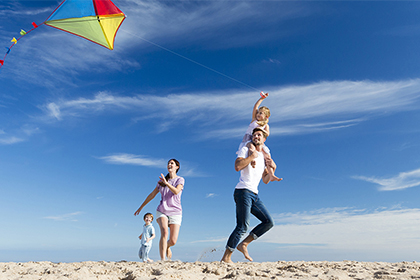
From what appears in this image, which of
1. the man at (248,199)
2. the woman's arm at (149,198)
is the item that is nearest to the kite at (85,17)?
the woman's arm at (149,198)

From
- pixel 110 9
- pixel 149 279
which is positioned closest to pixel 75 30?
pixel 110 9

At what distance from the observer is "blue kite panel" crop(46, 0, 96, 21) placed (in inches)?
287

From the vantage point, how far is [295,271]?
4.16 meters

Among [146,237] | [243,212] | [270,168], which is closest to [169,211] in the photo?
[243,212]

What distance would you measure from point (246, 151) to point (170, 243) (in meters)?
2.27

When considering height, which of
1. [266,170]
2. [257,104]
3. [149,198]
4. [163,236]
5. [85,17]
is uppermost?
[85,17]

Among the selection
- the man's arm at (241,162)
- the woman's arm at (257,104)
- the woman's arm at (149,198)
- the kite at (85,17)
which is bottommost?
the woman's arm at (149,198)

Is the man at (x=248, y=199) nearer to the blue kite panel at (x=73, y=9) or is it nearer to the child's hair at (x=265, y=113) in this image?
the child's hair at (x=265, y=113)

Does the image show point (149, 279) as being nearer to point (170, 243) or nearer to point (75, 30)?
point (170, 243)

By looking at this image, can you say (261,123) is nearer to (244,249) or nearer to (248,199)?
(248,199)

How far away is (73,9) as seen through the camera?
7.29m

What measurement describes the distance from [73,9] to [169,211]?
5416 millimetres

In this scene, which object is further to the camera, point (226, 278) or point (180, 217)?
point (180, 217)

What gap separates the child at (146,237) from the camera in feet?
24.9
